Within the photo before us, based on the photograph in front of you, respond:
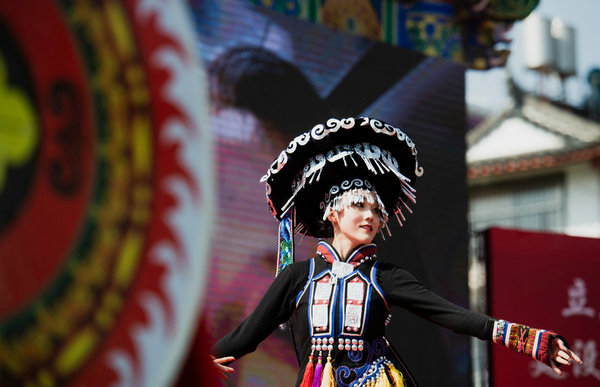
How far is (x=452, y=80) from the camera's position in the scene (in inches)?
302

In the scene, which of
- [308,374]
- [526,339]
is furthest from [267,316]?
[526,339]

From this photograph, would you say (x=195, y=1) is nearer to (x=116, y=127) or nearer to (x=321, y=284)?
(x=321, y=284)

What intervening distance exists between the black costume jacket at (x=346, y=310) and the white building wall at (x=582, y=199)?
13830 millimetres

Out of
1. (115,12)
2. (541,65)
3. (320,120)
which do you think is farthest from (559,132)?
(115,12)

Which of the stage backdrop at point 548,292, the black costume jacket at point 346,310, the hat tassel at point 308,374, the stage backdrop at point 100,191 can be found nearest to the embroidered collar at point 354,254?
the black costume jacket at point 346,310

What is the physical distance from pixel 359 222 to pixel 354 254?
128mm

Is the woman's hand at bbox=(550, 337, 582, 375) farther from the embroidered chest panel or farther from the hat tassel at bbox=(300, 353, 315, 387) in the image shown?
the hat tassel at bbox=(300, 353, 315, 387)

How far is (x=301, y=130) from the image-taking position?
263 inches

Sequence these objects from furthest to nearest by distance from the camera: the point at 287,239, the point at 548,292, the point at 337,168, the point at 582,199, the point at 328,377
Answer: the point at 582,199 → the point at 548,292 → the point at 287,239 → the point at 337,168 → the point at 328,377

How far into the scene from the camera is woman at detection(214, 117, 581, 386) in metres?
3.75

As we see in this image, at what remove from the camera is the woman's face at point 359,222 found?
398 centimetres

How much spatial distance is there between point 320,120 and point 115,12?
4983 millimetres

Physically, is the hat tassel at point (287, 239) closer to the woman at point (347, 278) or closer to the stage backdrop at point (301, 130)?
the woman at point (347, 278)

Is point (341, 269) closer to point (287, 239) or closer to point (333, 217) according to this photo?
point (333, 217)
